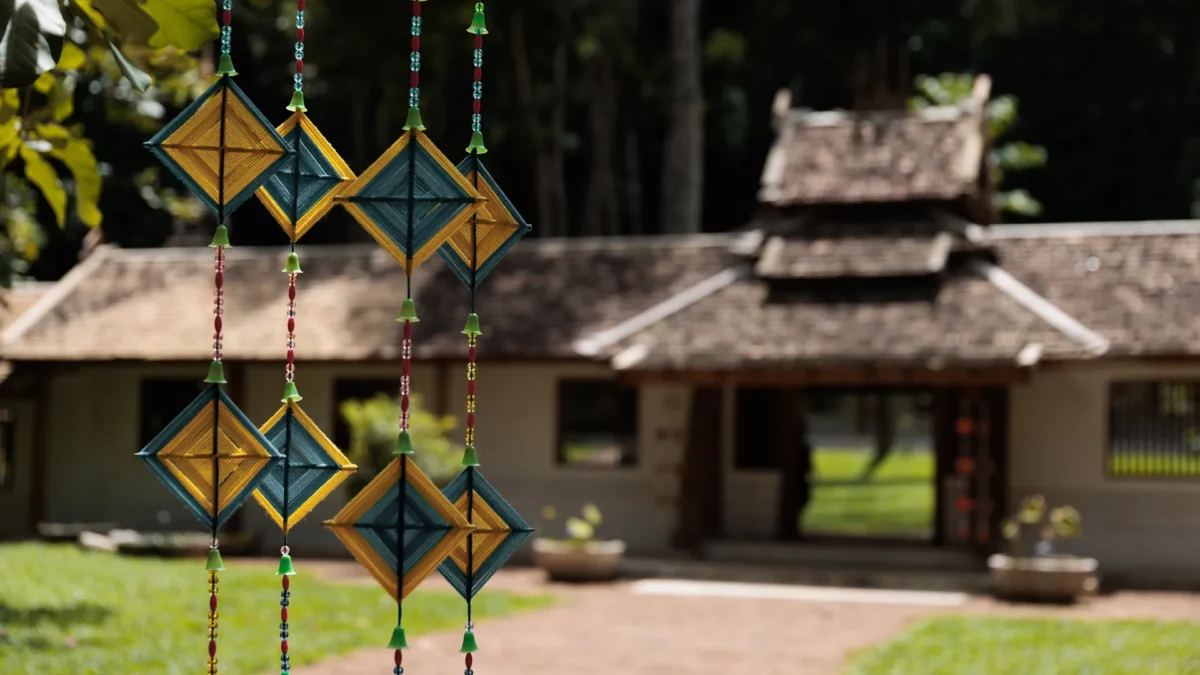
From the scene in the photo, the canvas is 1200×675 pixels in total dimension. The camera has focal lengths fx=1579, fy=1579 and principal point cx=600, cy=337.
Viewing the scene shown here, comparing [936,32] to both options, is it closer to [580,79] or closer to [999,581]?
[580,79]

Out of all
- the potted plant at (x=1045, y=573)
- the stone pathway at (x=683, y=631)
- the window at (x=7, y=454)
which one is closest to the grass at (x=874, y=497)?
the potted plant at (x=1045, y=573)

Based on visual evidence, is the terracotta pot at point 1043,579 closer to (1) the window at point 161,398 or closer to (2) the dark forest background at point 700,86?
(1) the window at point 161,398

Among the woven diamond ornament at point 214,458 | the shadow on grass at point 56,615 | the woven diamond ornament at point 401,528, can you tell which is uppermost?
the woven diamond ornament at point 214,458

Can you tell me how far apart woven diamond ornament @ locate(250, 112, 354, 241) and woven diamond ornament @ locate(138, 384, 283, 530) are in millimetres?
435

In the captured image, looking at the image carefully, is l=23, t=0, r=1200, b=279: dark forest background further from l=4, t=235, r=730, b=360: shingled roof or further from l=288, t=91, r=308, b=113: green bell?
l=288, t=91, r=308, b=113: green bell

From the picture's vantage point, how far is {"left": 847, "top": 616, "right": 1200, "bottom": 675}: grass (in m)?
9.59

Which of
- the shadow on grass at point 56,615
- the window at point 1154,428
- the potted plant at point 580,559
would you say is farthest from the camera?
the window at point 1154,428

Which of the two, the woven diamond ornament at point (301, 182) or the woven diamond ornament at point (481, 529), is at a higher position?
the woven diamond ornament at point (301, 182)

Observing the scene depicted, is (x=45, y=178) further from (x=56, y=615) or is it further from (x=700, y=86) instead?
(x=700, y=86)

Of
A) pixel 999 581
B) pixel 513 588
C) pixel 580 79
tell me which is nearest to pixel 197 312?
pixel 513 588

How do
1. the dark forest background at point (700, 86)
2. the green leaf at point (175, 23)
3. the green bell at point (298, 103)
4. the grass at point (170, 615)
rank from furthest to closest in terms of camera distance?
1. the dark forest background at point (700, 86)
2. the grass at point (170, 615)
3. the green leaf at point (175, 23)
4. the green bell at point (298, 103)

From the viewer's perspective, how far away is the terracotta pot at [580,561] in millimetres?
15344

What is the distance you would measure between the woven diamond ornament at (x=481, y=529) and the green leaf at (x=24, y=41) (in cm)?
127

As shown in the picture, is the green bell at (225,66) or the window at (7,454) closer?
the green bell at (225,66)
